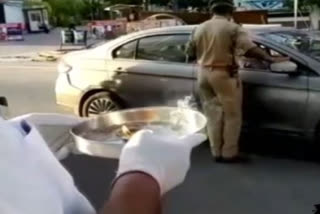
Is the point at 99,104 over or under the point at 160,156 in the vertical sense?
under

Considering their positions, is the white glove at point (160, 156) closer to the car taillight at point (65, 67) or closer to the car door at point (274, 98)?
the car door at point (274, 98)

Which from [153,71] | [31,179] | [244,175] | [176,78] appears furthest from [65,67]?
[31,179]

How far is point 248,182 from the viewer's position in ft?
18.0

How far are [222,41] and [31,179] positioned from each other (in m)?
4.83

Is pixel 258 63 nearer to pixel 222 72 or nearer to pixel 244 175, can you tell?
pixel 222 72

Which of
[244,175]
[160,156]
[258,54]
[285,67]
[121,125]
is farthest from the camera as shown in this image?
[285,67]

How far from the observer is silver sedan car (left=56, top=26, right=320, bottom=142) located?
5934 millimetres

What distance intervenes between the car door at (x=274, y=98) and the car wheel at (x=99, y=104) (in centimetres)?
165

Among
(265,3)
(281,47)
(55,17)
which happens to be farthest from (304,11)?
(55,17)

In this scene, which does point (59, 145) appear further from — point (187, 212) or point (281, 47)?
point (281, 47)

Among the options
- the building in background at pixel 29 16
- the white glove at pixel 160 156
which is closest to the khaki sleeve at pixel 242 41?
the white glove at pixel 160 156

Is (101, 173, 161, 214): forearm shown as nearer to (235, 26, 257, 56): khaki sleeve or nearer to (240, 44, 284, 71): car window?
(235, 26, 257, 56): khaki sleeve

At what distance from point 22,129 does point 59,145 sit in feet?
1.47

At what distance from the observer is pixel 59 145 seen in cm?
171
